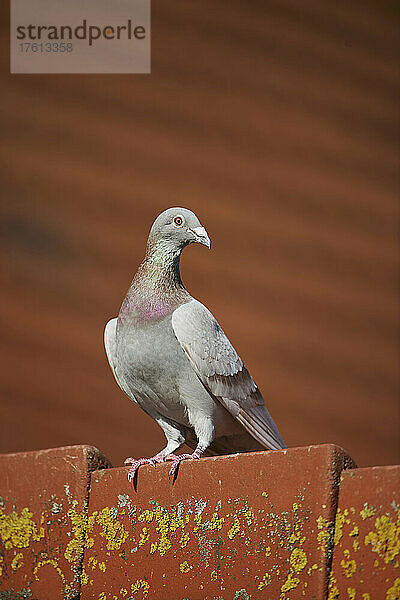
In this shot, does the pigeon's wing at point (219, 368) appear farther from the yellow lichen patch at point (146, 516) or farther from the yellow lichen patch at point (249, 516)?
the yellow lichen patch at point (249, 516)

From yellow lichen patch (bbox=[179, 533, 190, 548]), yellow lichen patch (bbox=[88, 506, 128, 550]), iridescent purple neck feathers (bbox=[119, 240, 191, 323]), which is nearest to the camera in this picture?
yellow lichen patch (bbox=[179, 533, 190, 548])

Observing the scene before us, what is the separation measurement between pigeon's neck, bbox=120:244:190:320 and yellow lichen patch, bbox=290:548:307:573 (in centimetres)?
111

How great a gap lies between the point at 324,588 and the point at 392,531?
8.2 inches

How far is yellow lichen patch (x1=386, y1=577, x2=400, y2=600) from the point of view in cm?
169

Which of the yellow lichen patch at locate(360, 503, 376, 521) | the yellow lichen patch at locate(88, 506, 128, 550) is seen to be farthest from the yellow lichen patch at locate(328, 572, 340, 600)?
the yellow lichen patch at locate(88, 506, 128, 550)

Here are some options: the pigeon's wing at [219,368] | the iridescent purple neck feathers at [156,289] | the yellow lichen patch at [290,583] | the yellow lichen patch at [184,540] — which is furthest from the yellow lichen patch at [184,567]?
the iridescent purple neck feathers at [156,289]

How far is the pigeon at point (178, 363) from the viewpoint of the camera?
9.03 ft

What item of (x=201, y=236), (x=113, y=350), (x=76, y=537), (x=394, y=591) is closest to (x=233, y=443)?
(x=113, y=350)

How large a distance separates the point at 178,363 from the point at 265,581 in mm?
974

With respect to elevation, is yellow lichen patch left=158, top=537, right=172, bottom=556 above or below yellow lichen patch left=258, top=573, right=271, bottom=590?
above

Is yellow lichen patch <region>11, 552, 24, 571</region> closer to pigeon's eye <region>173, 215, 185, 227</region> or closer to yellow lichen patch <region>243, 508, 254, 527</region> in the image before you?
yellow lichen patch <region>243, 508, 254, 527</region>

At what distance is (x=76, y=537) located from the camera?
2281 millimetres

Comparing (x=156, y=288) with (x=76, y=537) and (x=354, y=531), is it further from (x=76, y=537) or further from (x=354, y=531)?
(x=354, y=531)

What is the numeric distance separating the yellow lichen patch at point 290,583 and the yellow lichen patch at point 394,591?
227 millimetres
